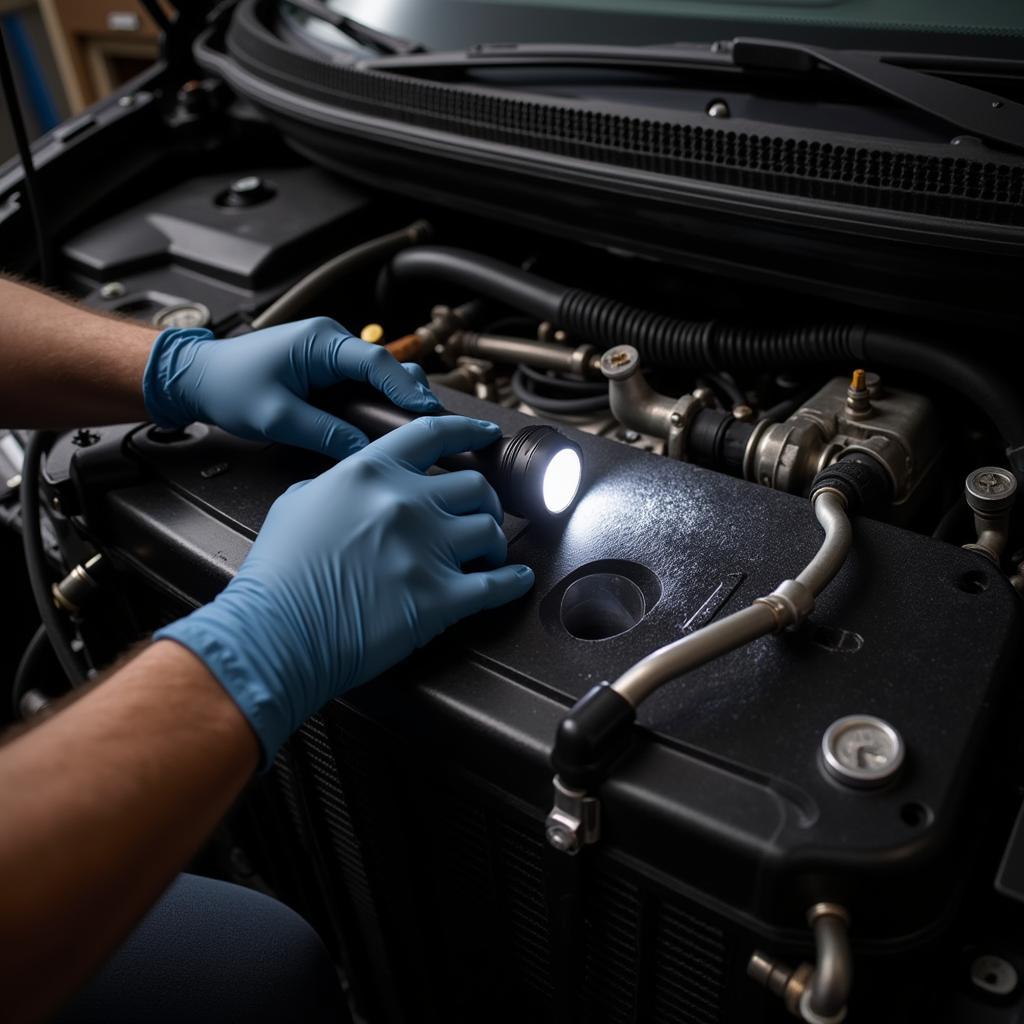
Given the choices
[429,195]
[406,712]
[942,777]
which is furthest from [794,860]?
[429,195]

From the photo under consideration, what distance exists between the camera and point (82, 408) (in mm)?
997

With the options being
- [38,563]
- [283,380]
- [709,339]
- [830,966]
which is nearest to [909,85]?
[709,339]

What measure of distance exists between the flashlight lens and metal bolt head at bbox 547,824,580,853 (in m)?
0.27

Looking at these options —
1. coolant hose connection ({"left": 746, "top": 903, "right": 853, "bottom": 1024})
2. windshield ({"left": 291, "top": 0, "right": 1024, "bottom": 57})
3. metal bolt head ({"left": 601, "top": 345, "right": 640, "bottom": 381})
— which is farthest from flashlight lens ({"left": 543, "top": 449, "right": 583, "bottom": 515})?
windshield ({"left": 291, "top": 0, "right": 1024, "bottom": 57})

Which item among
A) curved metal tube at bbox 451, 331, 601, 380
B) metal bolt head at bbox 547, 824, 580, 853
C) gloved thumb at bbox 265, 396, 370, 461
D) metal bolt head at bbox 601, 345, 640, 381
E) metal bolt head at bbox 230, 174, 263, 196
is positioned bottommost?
metal bolt head at bbox 547, 824, 580, 853

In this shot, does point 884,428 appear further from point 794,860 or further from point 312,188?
point 312,188

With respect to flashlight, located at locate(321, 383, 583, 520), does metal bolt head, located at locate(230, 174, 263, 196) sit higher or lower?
higher

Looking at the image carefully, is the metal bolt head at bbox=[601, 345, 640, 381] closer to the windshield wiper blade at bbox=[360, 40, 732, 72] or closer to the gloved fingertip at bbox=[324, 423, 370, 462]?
the gloved fingertip at bbox=[324, 423, 370, 462]

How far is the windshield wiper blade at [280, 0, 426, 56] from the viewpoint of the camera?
1.23 metres

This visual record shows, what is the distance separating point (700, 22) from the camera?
1.10 metres

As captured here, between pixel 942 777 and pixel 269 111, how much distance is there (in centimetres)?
115

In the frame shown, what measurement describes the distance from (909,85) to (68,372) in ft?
2.79

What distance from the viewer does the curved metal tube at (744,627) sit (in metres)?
0.59

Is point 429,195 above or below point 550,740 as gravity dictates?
above
